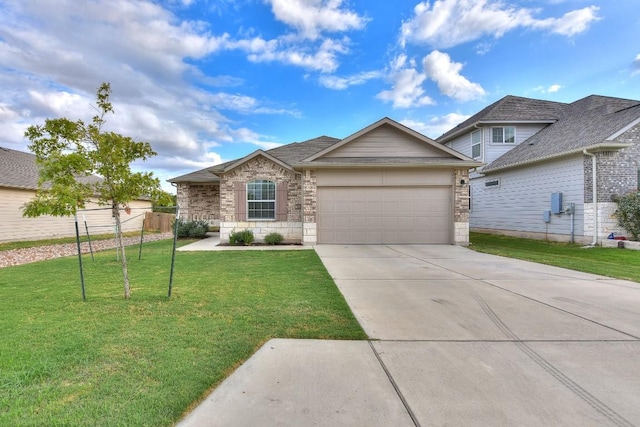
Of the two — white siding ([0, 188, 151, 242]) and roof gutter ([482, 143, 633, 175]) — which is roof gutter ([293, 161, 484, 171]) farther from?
white siding ([0, 188, 151, 242])

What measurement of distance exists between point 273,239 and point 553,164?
12.5 metres

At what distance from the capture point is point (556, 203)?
13.3 m

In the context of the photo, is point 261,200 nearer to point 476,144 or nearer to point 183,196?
point 183,196

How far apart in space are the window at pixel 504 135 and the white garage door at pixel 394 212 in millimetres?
8157

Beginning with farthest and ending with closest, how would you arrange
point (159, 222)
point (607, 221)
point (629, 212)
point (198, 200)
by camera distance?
point (159, 222) < point (198, 200) < point (607, 221) < point (629, 212)

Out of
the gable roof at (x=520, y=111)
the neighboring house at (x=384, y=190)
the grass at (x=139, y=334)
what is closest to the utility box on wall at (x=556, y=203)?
the neighboring house at (x=384, y=190)

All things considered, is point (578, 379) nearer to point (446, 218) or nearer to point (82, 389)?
point (82, 389)

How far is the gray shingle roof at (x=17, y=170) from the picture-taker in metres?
14.7

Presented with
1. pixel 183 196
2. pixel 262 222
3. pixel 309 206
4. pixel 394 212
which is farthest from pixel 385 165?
pixel 183 196

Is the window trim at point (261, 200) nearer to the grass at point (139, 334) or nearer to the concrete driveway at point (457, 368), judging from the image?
the grass at point (139, 334)

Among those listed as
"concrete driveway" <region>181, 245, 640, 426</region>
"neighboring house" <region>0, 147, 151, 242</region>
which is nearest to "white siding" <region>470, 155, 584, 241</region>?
"concrete driveway" <region>181, 245, 640, 426</region>

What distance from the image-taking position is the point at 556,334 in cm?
361

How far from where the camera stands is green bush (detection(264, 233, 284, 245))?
12788 millimetres

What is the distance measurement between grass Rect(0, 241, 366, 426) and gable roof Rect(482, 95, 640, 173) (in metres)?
12.3
